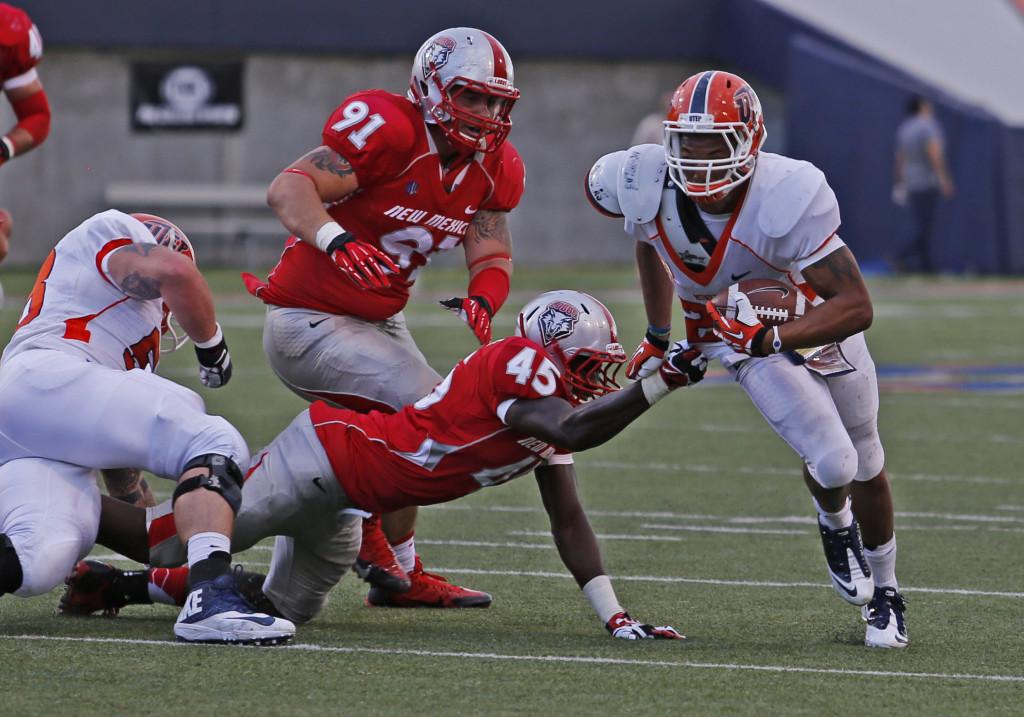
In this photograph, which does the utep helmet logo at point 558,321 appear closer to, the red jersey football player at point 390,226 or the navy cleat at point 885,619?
the red jersey football player at point 390,226

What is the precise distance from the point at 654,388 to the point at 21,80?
14.3 ft

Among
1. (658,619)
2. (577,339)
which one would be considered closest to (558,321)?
(577,339)

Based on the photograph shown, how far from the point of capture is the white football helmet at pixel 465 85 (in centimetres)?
580

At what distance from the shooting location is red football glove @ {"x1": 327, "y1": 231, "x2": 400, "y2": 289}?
5.37 metres

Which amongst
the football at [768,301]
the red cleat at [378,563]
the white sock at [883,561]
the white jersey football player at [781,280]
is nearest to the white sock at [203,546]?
the red cleat at [378,563]

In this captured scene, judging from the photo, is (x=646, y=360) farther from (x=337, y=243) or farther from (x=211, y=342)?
(x=211, y=342)

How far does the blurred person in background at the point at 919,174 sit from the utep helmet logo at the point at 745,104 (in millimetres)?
14407

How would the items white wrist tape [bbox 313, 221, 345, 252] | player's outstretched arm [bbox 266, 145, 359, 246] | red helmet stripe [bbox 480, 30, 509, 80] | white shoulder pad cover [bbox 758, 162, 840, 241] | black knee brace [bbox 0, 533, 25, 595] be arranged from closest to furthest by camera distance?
1. black knee brace [bbox 0, 533, 25, 595]
2. white shoulder pad cover [bbox 758, 162, 840, 241]
3. white wrist tape [bbox 313, 221, 345, 252]
4. player's outstretched arm [bbox 266, 145, 359, 246]
5. red helmet stripe [bbox 480, 30, 509, 80]

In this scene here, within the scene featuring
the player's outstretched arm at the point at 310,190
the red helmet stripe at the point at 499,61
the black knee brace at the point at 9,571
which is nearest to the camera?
the black knee brace at the point at 9,571

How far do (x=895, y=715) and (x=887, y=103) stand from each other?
17571 mm

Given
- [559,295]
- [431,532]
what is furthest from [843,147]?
[559,295]

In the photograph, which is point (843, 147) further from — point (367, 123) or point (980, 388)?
point (367, 123)

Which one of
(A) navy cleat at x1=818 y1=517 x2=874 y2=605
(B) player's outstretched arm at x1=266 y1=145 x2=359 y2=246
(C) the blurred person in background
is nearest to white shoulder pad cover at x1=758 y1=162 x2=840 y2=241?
(A) navy cleat at x1=818 y1=517 x2=874 y2=605

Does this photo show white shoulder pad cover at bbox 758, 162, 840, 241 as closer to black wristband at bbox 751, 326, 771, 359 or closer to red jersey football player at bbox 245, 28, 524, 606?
black wristband at bbox 751, 326, 771, 359
